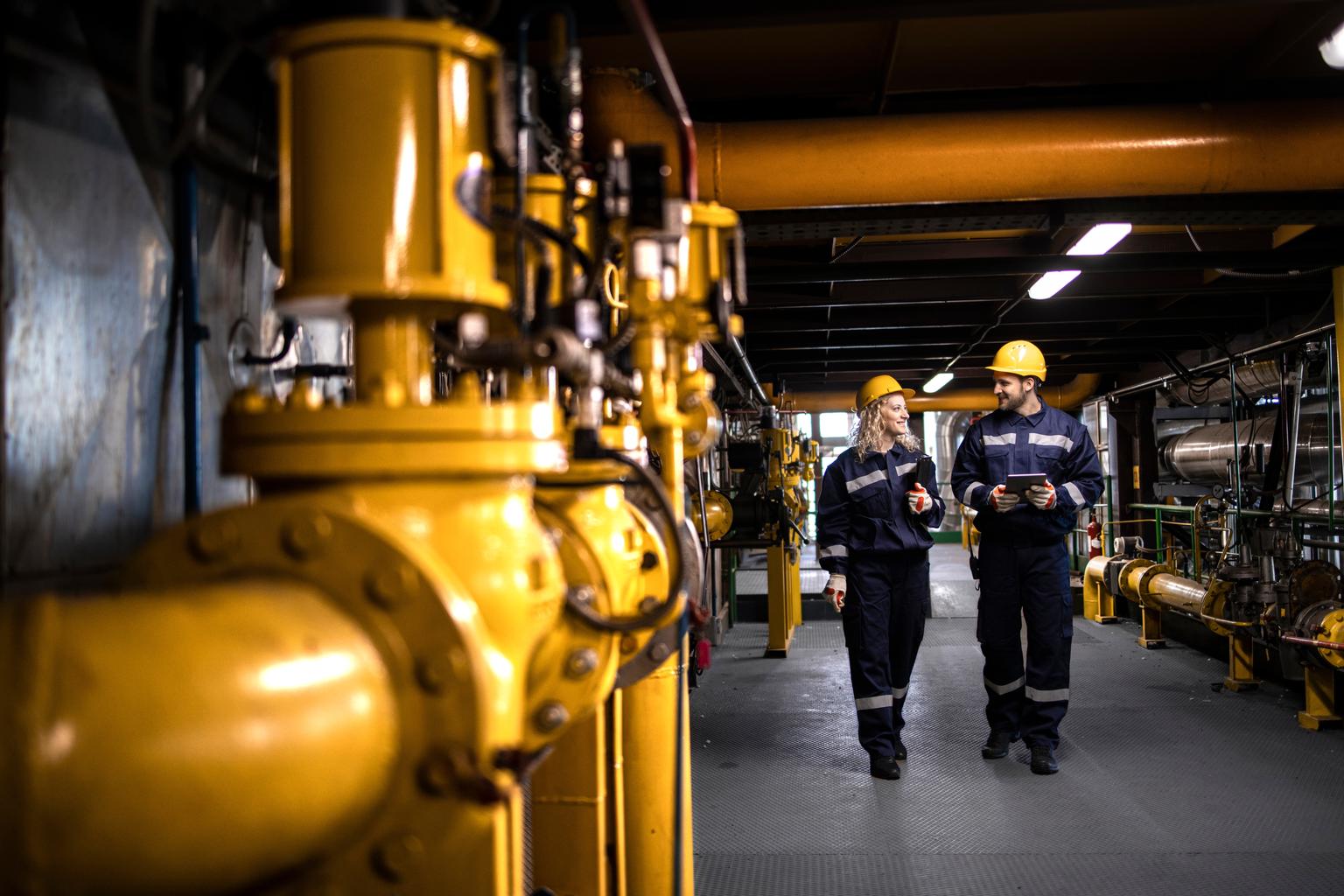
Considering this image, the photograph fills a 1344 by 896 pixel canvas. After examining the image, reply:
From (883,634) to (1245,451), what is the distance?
3.57 m

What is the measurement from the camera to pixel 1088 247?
4461mm

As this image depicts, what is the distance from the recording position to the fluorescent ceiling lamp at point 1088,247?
A: 4207mm

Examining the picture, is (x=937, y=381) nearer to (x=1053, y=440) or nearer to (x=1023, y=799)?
(x=1053, y=440)

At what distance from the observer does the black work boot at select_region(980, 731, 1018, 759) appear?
4066 mm

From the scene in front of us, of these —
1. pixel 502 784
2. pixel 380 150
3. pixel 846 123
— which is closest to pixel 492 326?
pixel 380 150

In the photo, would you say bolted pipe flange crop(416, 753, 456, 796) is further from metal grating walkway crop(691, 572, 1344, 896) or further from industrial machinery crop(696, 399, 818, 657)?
industrial machinery crop(696, 399, 818, 657)

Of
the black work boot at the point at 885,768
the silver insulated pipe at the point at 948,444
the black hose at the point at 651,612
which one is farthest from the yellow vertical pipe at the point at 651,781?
the silver insulated pipe at the point at 948,444

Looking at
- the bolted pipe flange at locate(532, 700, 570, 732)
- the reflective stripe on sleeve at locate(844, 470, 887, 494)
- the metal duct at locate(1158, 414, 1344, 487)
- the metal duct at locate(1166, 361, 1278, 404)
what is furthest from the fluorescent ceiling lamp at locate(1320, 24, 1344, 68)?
the metal duct at locate(1166, 361, 1278, 404)

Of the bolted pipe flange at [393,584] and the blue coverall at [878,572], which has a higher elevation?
the bolted pipe flange at [393,584]

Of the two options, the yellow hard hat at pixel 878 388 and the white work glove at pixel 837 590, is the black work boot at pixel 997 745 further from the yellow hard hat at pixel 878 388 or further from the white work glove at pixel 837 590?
the yellow hard hat at pixel 878 388

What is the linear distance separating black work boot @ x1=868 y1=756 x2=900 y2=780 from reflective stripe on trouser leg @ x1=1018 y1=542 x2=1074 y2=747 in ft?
1.84

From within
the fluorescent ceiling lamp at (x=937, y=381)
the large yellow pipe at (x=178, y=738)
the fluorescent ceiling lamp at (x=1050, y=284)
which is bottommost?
the large yellow pipe at (x=178, y=738)

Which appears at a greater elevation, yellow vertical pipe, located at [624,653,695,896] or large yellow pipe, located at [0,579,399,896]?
large yellow pipe, located at [0,579,399,896]

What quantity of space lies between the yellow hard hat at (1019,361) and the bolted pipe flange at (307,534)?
12.0 feet
